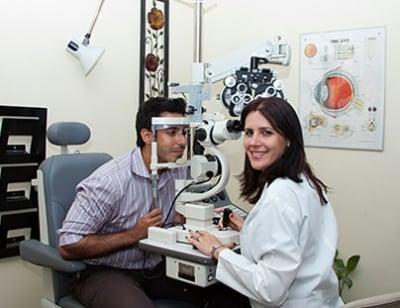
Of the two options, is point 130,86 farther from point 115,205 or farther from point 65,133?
point 115,205

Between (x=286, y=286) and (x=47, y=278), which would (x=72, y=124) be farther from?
(x=286, y=286)

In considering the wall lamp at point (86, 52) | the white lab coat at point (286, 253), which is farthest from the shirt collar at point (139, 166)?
the wall lamp at point (86, 52)

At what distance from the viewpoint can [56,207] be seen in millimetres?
1984

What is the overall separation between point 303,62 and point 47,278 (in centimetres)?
182

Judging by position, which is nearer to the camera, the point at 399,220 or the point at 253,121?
the point at 253,121

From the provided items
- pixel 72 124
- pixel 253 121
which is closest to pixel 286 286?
pixel 253 121

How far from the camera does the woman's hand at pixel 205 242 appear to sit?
5.04 ft

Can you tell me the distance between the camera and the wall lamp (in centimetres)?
244

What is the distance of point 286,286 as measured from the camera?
1.32 m

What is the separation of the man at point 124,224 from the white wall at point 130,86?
0.62m

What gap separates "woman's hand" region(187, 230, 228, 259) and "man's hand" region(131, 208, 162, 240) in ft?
0.78

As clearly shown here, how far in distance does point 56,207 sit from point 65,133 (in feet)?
→ 1.12

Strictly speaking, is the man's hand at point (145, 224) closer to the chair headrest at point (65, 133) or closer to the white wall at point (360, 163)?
the chair headrest at point (65, 133)

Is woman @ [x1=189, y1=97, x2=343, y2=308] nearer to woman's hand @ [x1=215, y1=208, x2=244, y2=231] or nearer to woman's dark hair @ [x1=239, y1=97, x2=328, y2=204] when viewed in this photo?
woman's dark hair @ [x1=239, y1=97, x2=328, y2=204]
